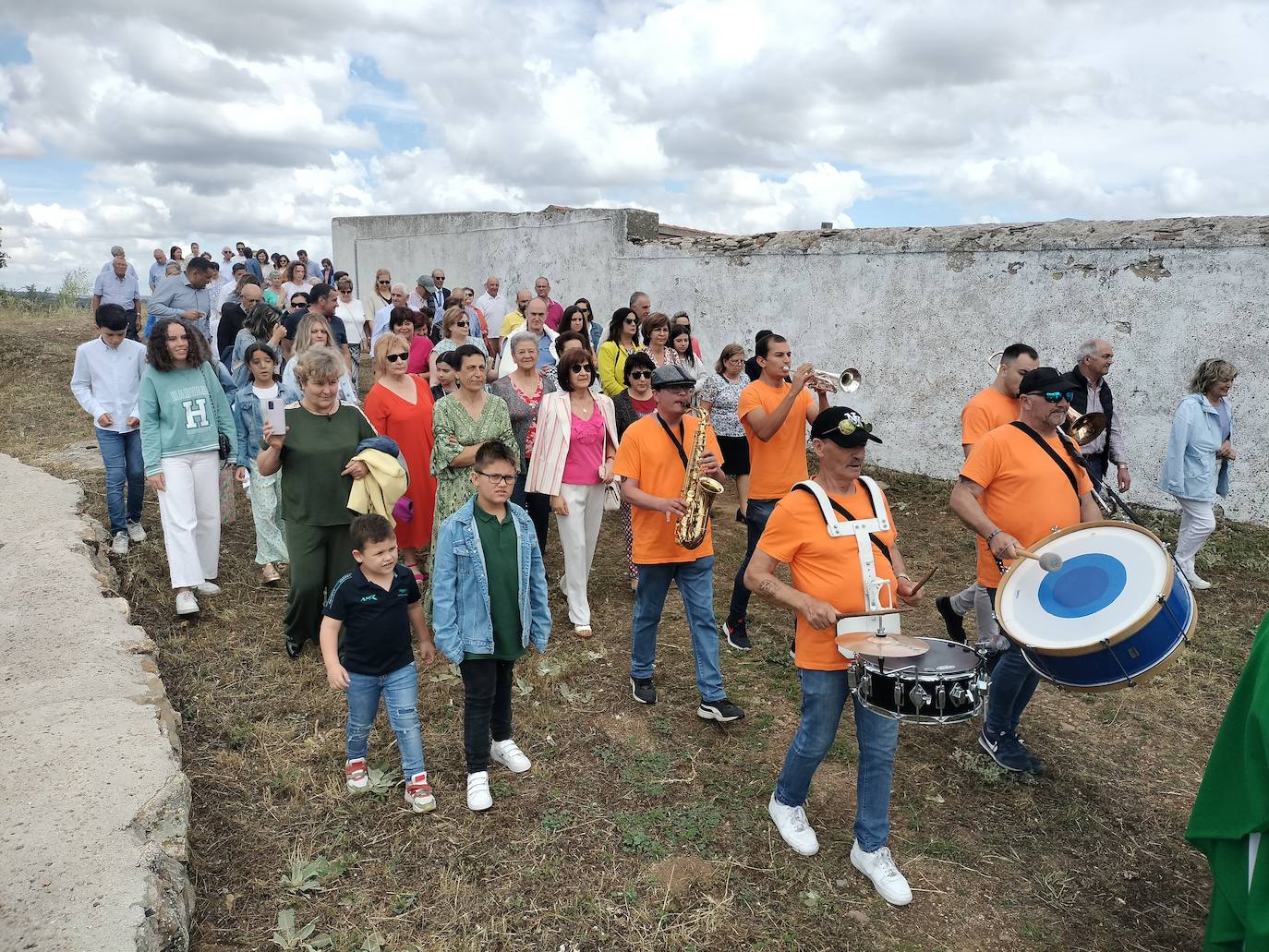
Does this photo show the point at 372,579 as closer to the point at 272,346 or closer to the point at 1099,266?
the point at 272,346

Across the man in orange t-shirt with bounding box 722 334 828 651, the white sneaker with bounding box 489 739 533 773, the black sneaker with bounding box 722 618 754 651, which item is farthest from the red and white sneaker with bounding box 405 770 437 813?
the man in orange t-shirt with bounding box 722 334 828 651

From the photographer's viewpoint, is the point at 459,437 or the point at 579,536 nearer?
the point at 459,437

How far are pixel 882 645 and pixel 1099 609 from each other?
107 centimetres

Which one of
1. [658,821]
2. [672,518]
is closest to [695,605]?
[672,518]

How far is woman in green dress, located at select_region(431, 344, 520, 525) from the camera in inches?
223

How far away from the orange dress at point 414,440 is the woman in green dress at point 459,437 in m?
0.40

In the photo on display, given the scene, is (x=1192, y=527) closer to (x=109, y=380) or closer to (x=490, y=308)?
(x=109, y=380)

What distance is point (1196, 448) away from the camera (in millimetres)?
6871

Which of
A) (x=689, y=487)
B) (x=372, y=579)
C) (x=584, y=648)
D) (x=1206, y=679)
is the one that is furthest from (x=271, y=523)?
(x=1206, y=679)

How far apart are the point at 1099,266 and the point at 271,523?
27.9ft

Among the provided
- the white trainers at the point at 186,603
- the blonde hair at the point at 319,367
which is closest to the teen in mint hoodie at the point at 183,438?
the white trainers at the point at 186,603

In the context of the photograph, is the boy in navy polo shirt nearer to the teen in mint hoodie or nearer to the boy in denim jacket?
the boy in denim jacket

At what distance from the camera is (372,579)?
4.12 m

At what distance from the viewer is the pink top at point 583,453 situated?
20.0 feet
